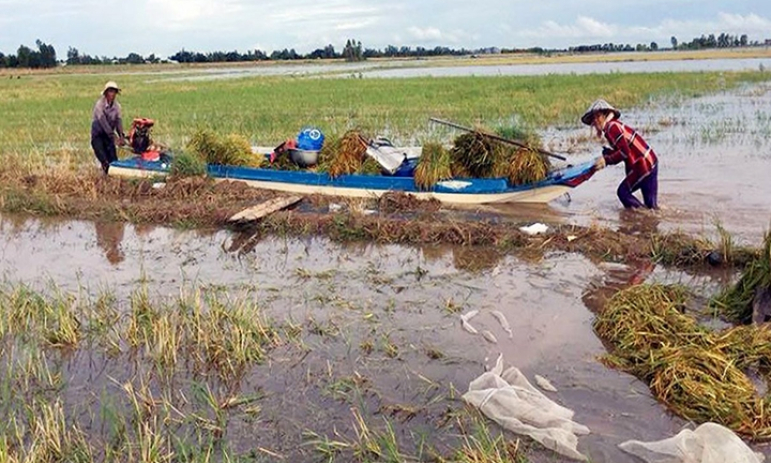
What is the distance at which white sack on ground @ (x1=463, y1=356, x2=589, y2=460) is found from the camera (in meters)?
3.62

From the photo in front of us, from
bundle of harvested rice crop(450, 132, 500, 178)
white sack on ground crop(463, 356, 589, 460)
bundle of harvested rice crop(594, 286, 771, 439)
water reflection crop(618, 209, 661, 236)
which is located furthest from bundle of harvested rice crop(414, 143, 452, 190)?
white sack on ground crop(463, 356, 589, 460)

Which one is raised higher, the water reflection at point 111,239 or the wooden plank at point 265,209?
the wooden plank at point 265,209

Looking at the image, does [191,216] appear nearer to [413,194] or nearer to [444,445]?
[413,194]

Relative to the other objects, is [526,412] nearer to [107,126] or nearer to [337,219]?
[337,219]

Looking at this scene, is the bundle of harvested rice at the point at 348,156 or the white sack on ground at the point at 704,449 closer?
the white sack on ground at the point at 704,449

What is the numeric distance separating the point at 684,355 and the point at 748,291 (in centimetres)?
121

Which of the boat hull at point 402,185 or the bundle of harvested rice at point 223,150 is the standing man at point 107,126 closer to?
the boat hull at point 402,185

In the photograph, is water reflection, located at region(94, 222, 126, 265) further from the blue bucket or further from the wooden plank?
the blue bucket

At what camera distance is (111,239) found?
27.2 ft

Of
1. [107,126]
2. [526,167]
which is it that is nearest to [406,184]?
[526,167]

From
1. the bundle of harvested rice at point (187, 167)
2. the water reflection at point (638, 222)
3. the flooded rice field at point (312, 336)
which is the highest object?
the bundle of harvested rice at point (187, 167)

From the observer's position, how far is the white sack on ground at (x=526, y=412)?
3625mm

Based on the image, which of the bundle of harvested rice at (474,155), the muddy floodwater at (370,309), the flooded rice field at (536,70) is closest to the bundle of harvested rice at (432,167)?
the bundle of harvested rice at (474,155)

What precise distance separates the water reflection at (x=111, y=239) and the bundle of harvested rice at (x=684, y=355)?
5085 millimetres
